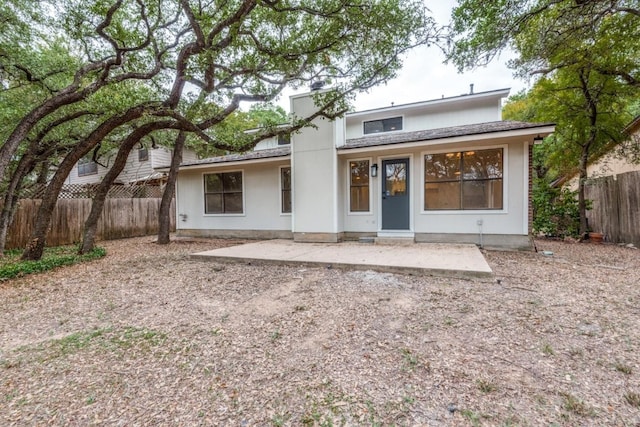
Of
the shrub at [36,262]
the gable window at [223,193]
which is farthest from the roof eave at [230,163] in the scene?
the shrub at [36,262]

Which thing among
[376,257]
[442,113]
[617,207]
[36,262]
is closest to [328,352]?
[376,257]

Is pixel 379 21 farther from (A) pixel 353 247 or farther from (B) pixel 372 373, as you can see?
(B) pixel 372 373

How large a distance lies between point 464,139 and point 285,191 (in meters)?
5.14

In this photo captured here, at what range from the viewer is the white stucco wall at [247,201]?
9352 mm

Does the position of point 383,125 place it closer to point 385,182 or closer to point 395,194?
point 385,182

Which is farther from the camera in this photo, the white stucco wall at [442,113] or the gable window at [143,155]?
the gable window at [143,155]

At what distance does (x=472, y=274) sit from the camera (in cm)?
439

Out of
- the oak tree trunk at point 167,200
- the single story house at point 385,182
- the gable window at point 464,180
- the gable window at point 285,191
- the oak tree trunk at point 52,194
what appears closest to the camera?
the oak tree trunk at point 52,194

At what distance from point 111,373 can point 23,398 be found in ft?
1.64

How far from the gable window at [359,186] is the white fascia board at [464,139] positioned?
56cm

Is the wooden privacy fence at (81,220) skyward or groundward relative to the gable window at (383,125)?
groundward

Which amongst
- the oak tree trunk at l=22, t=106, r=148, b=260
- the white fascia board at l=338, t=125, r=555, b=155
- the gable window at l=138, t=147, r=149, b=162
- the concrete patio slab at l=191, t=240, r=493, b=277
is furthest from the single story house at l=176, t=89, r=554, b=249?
the gable window at l=138, t=147, r=149, b=162

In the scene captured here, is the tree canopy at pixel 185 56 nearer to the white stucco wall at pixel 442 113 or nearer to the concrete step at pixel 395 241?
the white stucco wall at pixel 442 113

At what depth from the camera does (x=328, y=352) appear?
2.53 meters
